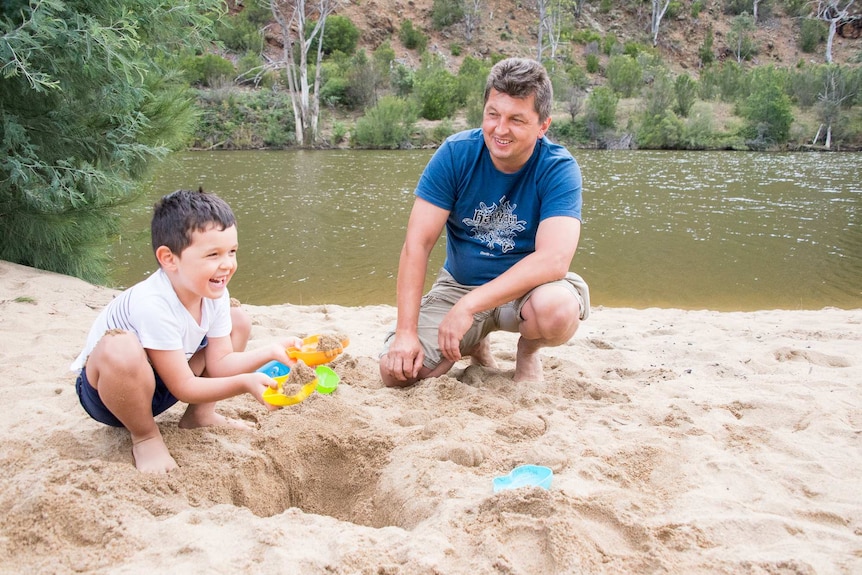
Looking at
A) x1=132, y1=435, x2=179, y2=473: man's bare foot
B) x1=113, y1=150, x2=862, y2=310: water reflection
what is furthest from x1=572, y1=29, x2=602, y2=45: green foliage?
x1=132, y1=435, x2=179, y2=473: man's bare foot

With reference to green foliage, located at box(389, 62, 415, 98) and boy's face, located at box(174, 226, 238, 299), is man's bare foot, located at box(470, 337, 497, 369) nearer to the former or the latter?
boy's face, located at box(174, 226, 238, 299)

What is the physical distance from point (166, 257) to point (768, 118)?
24105mm

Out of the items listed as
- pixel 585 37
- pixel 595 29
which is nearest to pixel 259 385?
pixel 585 37

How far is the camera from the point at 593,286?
6.73 m

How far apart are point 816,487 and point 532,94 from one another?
1.80 metres

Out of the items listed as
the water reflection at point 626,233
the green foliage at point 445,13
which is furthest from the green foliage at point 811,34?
the water reflection at point 626,233

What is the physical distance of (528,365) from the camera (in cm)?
307

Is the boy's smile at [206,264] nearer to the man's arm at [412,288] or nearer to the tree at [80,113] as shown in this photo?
the man's arm at [412,288]

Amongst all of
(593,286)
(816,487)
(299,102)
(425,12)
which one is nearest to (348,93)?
(299,102)

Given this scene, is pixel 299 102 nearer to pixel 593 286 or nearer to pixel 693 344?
pixel 593 286

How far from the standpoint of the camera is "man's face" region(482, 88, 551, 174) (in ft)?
9.12

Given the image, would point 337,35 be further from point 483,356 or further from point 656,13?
point 483,356

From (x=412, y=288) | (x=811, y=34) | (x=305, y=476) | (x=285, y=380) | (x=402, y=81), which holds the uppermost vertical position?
(x=811, y=34)

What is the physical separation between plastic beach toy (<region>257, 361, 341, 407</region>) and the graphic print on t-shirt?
3.16 feet
